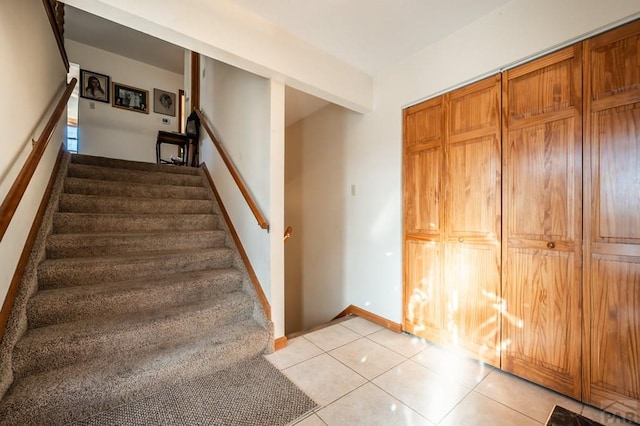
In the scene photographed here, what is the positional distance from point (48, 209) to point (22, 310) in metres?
0.97

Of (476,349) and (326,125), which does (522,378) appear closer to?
(476,349)

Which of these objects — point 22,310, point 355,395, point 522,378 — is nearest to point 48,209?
point 22,310

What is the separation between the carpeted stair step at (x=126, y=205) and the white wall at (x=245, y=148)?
343 mm

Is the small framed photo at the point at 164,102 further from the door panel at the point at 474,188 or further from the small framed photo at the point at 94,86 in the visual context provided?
the door panel at the point at 474,188

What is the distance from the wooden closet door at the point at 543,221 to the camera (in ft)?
5.11

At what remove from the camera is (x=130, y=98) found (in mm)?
4820

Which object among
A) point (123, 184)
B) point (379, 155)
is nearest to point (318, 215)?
point (379, 155)

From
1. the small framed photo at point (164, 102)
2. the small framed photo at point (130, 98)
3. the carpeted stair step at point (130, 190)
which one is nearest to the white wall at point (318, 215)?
the carpeted stair step at point (130, 190)

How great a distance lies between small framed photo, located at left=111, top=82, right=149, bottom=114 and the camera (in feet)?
15.4

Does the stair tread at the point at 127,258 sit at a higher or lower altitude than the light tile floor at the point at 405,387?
higher

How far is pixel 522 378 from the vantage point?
5.79 ft

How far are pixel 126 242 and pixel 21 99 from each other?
1215mm

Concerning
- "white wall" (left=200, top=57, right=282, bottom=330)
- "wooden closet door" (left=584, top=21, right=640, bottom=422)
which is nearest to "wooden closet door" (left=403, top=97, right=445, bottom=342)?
"wooden closet door" (left=584, top=21, right=640, bottom=422)

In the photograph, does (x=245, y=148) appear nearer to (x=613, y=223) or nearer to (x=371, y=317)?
(x=371, y=317)
